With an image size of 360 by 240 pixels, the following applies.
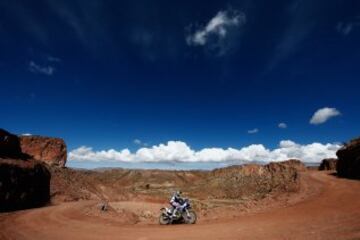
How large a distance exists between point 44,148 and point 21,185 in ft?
199

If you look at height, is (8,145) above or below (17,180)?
above

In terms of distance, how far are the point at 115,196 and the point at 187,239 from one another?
54.2 meters

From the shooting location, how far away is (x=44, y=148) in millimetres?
89562

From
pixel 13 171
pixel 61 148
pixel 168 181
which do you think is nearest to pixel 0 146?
pixel 13 171

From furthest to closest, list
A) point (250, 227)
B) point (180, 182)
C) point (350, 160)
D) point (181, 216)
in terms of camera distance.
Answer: point (180, 182)
point (350, 160)
point (181, 216)
point (250, 227)

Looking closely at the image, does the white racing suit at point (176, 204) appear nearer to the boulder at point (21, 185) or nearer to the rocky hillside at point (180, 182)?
the rocky hillside at point (180, 182)

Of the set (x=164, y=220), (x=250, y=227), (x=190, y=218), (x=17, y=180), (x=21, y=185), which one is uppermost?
(x=17, y=180)

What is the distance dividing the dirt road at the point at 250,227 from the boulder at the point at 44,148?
70134 millimetres

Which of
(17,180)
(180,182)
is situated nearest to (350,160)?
(17,180)

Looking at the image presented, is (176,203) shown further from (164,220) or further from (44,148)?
(44,148)

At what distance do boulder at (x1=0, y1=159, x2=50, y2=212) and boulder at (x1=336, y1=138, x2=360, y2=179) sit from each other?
33.0 meters

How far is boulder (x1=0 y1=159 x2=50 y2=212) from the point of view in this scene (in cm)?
2961

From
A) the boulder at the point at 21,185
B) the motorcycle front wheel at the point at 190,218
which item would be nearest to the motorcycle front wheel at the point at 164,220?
the motorcycle front wheel at the point at 190,218

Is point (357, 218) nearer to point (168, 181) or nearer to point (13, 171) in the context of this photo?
point (13, 171)
